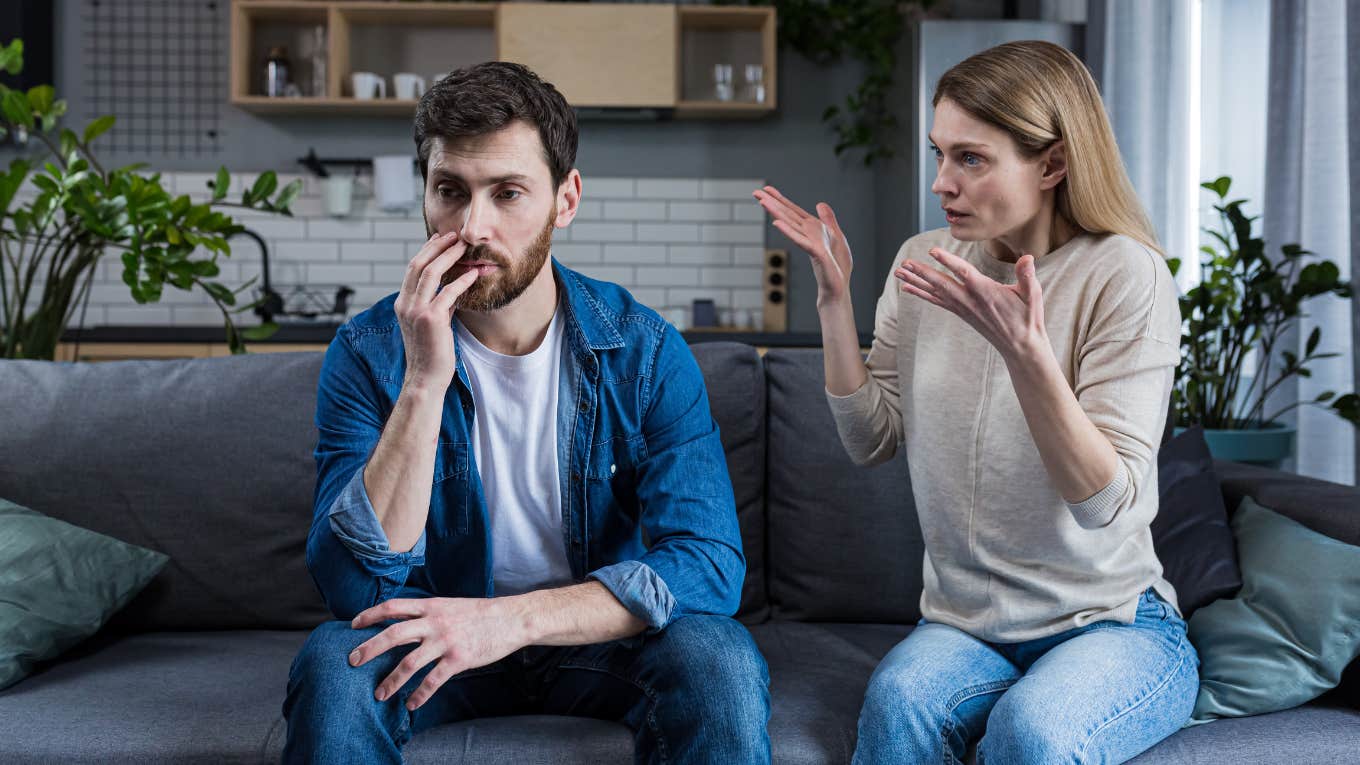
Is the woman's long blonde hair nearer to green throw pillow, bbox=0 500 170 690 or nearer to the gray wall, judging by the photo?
green throw pillow, bbox=0 500 170 690

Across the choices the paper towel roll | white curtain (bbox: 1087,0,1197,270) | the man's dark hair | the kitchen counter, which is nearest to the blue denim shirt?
the man's dark hair

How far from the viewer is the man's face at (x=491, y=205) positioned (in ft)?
5.00

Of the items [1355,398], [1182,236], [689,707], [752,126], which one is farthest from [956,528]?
[752,126]

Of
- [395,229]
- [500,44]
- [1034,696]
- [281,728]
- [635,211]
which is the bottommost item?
[281,728]

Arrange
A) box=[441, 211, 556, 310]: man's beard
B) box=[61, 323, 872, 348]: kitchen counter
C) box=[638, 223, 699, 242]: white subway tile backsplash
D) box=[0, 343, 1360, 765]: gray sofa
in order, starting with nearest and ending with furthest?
box=[441, 211, 556, 310]: man's beard, box=[0, 343, 1360, 765]: gray sofa, box=[61, 323, 872, 348]: kitchen counter, box=[638, 223, 699, 242]: white subway tile backsplash

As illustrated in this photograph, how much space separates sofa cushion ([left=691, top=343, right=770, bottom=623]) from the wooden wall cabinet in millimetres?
2761

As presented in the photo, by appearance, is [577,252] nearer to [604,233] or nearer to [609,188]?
[604,233]

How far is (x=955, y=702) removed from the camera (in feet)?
4.73

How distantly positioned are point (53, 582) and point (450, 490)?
662 mm

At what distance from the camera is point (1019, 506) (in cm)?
152

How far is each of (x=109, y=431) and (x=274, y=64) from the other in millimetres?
3037

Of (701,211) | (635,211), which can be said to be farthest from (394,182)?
(701,211)

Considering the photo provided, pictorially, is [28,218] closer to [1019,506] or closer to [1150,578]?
[1019,506]

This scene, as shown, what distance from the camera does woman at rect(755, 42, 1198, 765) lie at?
137 centimetres
